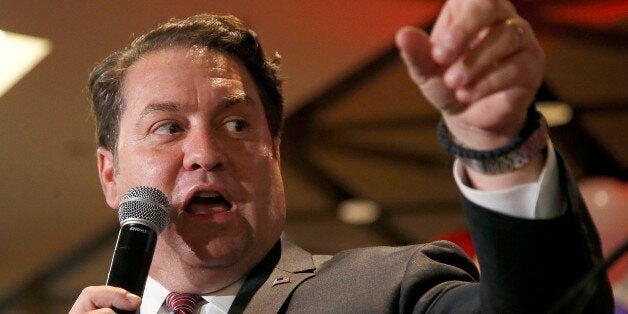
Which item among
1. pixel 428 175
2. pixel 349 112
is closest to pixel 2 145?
pixel 349 112

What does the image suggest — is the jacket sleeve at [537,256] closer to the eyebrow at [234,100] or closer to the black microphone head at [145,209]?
the black microphone head at [145,209]

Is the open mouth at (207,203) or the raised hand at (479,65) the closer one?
the raised hand at (479,65)

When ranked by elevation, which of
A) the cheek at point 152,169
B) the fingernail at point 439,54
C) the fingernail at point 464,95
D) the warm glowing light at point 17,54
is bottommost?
the warm glowing light at point 17,54

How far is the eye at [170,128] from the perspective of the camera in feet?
6.33

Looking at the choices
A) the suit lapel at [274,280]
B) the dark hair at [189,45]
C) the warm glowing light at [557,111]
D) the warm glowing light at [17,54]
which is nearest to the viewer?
the suit lapel at [274,280]

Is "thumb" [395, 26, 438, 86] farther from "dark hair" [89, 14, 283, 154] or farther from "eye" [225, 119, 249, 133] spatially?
"dark hair" [89, 14, 283, 154]

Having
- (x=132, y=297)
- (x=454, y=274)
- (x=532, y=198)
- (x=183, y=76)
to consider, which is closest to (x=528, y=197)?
(x=532, y=198)

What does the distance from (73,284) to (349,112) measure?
11.6ft

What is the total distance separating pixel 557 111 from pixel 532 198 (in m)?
4.91

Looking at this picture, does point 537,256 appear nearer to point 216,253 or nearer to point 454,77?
point 454,77

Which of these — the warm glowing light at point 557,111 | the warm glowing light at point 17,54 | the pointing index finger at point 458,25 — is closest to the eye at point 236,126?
the pointing index finger at point 458,25

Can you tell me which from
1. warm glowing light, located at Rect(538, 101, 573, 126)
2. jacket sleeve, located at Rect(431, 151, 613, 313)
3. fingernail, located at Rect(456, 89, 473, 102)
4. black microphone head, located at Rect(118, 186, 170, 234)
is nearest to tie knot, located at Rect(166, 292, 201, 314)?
black microphone head, located at Rect(118, 186, 170, 234)

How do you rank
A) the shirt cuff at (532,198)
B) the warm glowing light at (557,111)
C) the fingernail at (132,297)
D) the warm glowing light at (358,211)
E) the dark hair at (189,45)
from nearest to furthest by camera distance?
the shirt cuff at (532,198) → the fingernail at (132,297) → the dark hair at (189,45) → the warm glowing light at (557,111) → the warm glowing light at (358,211)

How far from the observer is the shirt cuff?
1193 millimetres
